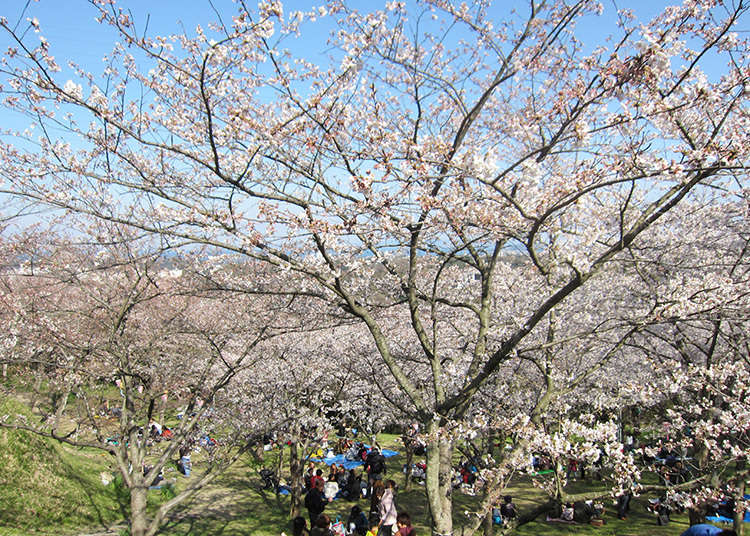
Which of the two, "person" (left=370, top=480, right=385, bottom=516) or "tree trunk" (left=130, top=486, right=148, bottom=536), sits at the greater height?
"tree trunk" (left=130, top=486, right=148, bottom=536)

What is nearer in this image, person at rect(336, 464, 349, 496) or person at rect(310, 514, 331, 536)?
person at rect(310, 514, 331, 536)

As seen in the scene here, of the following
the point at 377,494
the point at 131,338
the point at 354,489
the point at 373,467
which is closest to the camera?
the point at 131,338

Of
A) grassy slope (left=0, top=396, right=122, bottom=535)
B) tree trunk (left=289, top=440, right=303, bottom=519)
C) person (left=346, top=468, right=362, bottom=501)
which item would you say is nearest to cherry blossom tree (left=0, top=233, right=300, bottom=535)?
grassy slope (left=0, top=396, right=122, bottom=535)

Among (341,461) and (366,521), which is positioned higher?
(341,461)

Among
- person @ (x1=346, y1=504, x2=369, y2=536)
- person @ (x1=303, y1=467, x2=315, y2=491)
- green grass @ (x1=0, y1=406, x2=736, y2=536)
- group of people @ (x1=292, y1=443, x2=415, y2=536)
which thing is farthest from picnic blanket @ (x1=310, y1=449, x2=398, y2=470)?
person @ (x1=346, y1=504, x2=369, y2=536)

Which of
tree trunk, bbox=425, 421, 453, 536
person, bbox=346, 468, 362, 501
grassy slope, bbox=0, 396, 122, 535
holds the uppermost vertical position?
tree trunk, bbox=425, 421, 453, 536

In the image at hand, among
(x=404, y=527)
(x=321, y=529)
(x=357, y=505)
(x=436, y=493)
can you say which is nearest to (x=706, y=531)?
(x=436, y=493)

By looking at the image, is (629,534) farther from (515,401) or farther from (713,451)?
(713,451)

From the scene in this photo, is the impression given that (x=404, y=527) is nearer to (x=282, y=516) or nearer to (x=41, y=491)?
(x=282, y=516)

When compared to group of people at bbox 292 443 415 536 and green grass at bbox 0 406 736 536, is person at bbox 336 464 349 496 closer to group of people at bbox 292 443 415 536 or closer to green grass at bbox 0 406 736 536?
group of people at bbox 292 443 415 536

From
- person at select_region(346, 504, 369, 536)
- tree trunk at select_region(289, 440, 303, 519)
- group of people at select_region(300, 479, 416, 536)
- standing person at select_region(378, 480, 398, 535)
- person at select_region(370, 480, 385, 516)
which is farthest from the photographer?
tree trunk at select_region(289, 440, 303, 519)

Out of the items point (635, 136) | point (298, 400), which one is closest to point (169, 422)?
point (298, 400)

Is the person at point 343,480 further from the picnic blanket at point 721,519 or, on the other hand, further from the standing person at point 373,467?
the picnic blanket at point 721,519

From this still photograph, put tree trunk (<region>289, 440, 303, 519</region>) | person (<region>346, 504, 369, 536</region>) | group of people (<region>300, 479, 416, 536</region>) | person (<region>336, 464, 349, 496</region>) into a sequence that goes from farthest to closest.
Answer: person (<region>336, 464, 349, 496</region>) < tree trunk (<region>289, 440, 303, 519</region>) < person (<region>346, 504, 369, 536</region>) < group of people (<region>300, 479, 416, 536</region>)
